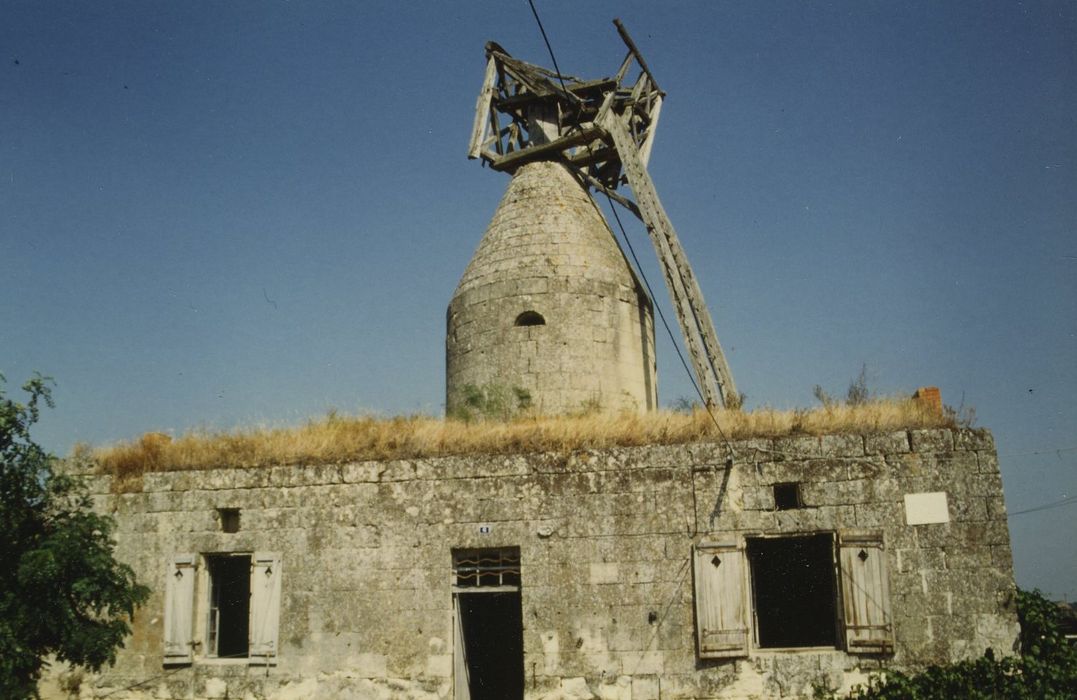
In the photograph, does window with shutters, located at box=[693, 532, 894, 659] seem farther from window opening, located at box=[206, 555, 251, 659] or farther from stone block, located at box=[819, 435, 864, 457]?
window opening, located at box=[206, 555, 251, 659]

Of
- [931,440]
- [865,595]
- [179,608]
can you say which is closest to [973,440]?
[931,440]

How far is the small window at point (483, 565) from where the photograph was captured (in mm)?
8922

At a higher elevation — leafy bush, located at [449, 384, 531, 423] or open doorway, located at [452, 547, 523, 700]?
leafy bush, located at [449, 384, 531, 423]

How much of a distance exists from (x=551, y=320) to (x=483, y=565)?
403cm

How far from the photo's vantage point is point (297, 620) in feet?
29.7

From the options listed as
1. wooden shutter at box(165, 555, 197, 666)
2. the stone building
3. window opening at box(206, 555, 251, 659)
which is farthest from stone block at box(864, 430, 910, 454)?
window opening at box(206, 555, 251, 659)

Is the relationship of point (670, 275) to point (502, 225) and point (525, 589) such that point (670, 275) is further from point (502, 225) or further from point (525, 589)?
point (525, 589)

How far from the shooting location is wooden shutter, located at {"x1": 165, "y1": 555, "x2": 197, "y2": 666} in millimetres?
9180

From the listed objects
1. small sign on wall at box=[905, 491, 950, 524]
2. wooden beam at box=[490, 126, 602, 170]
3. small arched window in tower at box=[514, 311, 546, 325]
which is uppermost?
wooden beam at box=[490, 126, 602, 170]

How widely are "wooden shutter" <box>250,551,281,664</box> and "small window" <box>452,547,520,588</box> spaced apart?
1.91 meters

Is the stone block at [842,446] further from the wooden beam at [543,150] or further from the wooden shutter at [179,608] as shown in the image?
the wooden beam at [543,150]

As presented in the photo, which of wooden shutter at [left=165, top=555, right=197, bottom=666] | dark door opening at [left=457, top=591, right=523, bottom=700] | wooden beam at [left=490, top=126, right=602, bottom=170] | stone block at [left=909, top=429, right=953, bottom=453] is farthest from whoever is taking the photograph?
wooden beam at [left=490, top=126, right=602, bottom=170]

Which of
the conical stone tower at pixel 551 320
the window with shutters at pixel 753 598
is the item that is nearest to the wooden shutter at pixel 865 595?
the window with shutters at pixel 753 598

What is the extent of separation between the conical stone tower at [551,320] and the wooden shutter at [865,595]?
4.22 meters
